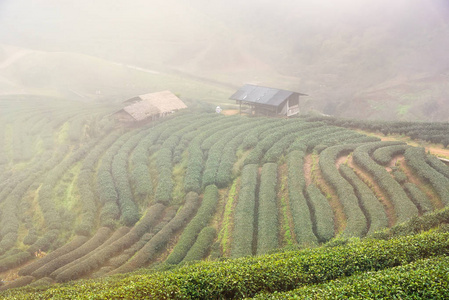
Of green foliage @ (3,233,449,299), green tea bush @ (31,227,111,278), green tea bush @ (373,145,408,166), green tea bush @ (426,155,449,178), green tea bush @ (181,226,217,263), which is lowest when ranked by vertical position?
green tea bush @ (31,227,111,278)

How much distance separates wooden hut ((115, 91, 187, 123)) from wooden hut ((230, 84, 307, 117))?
9.82 meters

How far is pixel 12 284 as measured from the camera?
18406 millimetres

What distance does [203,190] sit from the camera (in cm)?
2686

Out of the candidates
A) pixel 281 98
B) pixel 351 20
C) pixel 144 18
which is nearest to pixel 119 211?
pixel 281 98

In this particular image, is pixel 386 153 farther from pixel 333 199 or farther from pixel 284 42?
pixel 284 42

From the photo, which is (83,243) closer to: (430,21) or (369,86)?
(369,86)

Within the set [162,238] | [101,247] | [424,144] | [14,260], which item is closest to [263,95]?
[424,144]

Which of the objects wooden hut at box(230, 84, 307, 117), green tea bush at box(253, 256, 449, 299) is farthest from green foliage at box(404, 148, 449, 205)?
wooden hut at box(230, 84, 307, 117)

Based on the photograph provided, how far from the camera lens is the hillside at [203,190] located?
19609 mm

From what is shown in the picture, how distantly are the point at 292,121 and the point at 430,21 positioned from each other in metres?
54.1

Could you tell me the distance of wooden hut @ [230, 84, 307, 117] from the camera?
39.9 m

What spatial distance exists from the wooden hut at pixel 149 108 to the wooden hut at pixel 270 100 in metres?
9.82

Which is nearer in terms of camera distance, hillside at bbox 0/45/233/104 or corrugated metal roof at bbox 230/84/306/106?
corrugated metal roof at bbox 230/84/306/106

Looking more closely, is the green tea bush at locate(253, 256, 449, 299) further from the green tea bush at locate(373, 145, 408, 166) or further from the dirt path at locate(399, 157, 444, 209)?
the green tea bush at locate(373, 145, 408, 166)
